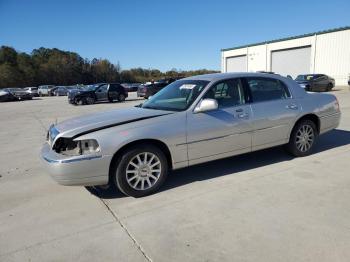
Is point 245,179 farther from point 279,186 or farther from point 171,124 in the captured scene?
point 171,124

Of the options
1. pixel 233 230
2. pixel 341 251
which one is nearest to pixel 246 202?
pixel 233 230

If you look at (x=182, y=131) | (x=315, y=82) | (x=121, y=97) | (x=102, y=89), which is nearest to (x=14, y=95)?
(x=102, y=89)

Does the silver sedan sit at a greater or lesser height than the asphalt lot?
greater

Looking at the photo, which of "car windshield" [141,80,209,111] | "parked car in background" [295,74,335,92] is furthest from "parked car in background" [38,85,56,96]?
"car windshield" [141,80,209,111]

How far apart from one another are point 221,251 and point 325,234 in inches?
41.2

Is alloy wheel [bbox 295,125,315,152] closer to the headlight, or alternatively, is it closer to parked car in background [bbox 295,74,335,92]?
the headlight

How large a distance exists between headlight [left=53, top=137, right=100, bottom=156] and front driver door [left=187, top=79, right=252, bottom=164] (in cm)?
129

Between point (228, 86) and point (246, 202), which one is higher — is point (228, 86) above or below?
above

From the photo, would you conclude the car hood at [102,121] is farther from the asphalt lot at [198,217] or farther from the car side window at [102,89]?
the car side window at [102,89]

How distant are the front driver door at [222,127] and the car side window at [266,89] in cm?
23

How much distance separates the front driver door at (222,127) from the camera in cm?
478

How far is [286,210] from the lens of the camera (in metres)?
3.82

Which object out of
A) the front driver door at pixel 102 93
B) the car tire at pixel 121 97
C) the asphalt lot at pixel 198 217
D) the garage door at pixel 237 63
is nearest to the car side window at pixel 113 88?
the front driver door at pixel 102 93

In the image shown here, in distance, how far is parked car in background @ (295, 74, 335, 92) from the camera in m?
26.6
